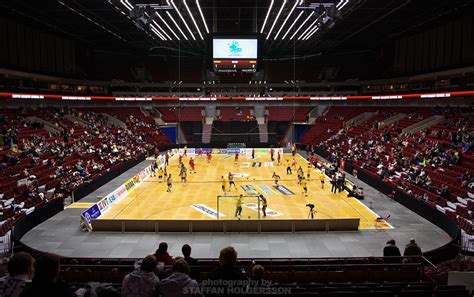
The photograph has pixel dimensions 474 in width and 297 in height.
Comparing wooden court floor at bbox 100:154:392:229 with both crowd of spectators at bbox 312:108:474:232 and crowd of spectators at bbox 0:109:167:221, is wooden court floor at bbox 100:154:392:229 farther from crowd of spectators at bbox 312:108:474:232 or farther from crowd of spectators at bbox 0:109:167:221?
crowd of spectators at bbox 0:109:167:221

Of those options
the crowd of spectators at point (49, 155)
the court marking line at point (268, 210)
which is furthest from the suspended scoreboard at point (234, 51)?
the crowd of spectators at point (49, 155)

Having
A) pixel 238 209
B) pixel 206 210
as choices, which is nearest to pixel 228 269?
pixel 238 209

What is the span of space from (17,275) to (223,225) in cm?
1573

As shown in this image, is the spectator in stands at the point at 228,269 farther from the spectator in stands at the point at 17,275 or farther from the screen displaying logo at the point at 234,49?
the screen displaying logo at the point at 234,49

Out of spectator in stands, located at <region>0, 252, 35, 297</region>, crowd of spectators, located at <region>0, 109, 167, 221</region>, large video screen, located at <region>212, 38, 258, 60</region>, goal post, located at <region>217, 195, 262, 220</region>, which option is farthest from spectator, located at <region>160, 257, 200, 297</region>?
large video screen, located at <region>212, 38, 258, 60</region>

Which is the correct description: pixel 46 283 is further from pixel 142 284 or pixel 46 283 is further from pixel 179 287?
pixel 179 287

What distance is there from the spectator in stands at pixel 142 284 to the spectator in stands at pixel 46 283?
4.09 ft

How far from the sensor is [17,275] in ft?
12.7

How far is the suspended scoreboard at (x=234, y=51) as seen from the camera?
22.7m

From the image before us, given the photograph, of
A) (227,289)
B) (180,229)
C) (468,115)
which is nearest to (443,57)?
(468,115)

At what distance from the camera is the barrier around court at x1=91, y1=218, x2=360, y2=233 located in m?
19.2

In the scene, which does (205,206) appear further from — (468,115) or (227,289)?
(468,115)

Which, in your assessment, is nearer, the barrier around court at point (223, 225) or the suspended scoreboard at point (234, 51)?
the barrier around court at point (223, 225)

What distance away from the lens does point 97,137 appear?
43219mm
